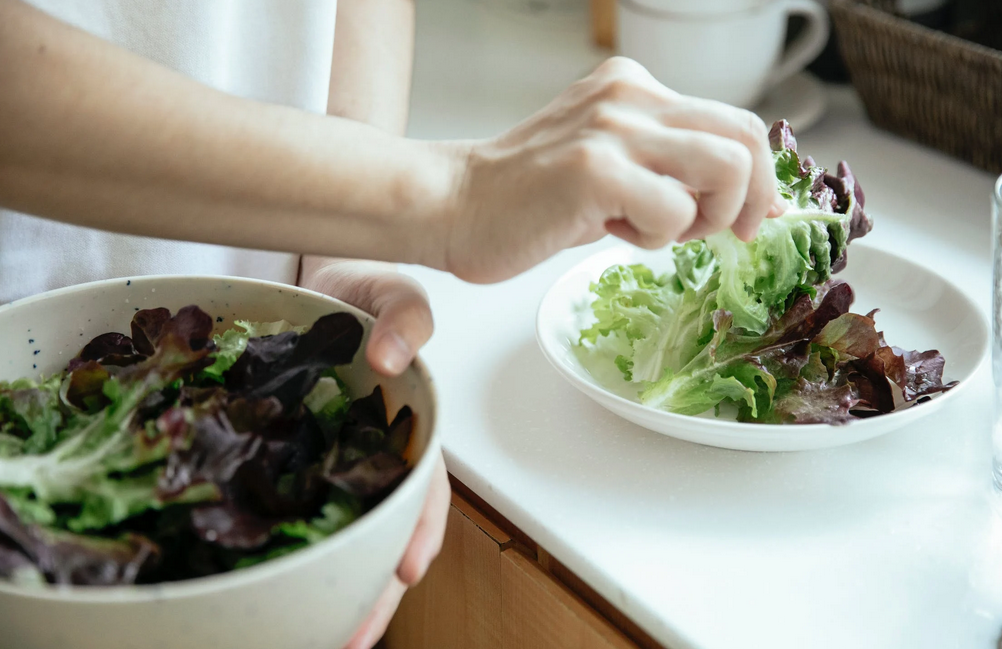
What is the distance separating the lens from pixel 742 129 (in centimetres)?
61

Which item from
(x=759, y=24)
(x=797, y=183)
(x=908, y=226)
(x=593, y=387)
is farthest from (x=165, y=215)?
(x=759, y=24)

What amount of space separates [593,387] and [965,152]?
0.77 metres

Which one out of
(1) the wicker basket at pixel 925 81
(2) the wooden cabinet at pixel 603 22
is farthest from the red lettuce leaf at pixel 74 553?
(2) the wooden cabinet at pixel 603 22

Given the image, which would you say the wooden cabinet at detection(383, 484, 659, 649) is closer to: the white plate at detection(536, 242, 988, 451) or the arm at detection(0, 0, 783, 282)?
the white plate at detection(536, 242, 988, 451)

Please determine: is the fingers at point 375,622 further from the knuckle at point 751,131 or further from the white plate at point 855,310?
the knuckle at point 751,131

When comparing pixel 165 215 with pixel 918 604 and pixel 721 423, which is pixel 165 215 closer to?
pixel 721 423

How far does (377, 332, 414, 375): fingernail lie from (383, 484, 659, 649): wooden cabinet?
224 mm

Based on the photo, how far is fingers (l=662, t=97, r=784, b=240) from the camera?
0.60 metres

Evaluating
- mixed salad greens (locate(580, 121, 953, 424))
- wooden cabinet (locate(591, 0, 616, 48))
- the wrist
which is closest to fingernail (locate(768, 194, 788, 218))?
mixed salad greens (locate(580, 121, 953, 424))

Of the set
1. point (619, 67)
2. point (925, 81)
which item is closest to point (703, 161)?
point (619, 67)

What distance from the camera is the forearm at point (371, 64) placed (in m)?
0.93

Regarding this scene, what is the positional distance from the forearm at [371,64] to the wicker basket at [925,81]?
2.13 ft

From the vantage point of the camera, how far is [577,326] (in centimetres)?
86

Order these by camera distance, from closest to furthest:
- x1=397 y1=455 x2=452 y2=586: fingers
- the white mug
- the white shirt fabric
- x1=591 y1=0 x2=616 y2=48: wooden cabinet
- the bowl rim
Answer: the bowl rim → x1=397 y1=455 x2=452 y2=586: fingers → the white shirt fabric → the white mug → x1=591 y1=0 x2=616 y2=48: wooden cabinet
